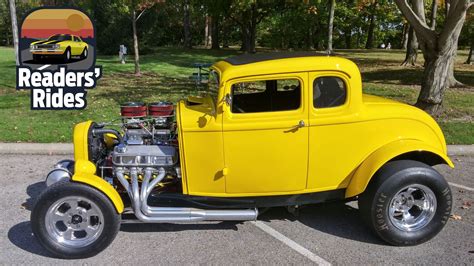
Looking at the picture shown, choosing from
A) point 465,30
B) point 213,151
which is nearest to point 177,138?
point 213,151

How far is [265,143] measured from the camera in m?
4.24

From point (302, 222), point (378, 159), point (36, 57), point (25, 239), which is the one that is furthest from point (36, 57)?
point (378, 159)

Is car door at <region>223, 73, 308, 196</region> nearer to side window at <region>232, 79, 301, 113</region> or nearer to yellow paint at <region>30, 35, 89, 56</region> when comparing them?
side window at <region>232, 79, 301, 113</region>

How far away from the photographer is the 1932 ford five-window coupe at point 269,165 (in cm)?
412

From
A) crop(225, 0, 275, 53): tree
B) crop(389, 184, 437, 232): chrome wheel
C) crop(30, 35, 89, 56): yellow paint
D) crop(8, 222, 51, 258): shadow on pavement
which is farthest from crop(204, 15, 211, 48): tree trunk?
crop(389, 184, 437, 232): chrome wheel

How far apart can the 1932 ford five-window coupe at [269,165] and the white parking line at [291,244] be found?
0.32 metres

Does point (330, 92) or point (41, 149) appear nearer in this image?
point (330, 92)

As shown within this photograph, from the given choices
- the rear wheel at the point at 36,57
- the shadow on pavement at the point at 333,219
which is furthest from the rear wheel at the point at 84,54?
the shadow on pavement at the point at 333,219

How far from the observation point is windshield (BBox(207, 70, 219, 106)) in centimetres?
452

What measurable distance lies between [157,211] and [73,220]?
2.57ft

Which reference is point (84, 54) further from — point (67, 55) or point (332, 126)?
point (332, 126)

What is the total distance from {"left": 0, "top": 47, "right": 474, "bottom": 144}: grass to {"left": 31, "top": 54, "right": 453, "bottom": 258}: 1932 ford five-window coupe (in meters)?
1.88

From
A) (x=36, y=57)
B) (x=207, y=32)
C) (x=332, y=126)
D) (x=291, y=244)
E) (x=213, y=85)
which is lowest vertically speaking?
(x=291, y=244)

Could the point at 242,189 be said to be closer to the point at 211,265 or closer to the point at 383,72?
the point at 211,265
